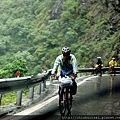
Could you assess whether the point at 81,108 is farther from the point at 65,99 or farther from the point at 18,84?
the point at 18,84

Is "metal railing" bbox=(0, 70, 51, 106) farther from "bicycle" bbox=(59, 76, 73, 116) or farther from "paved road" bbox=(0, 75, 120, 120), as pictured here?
"bicycle" bbox=(59, 76, 73, 116)

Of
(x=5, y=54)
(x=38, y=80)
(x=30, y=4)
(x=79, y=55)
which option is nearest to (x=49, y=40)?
(x=5, y=54)

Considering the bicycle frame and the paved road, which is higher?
the bicycle frame

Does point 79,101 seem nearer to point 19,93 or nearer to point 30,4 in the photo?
point 19,93

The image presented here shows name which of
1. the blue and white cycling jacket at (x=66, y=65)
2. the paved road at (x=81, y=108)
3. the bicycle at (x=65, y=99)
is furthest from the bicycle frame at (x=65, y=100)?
the blue and white cycling jacket at (x=66, y=65)

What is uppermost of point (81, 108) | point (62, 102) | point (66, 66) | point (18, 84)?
point (66, 66)

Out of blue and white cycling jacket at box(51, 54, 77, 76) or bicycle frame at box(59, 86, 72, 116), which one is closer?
bicycle frame at box(59, 86, 72, 116)

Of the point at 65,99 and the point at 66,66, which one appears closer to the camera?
the point at 65,99

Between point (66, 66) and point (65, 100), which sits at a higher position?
point (66, 66)

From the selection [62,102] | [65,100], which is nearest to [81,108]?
[65,100]

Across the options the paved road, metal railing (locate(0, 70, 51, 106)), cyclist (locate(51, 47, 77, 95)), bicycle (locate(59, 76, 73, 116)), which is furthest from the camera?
cyclist (locate(51, 47, 77, 95))

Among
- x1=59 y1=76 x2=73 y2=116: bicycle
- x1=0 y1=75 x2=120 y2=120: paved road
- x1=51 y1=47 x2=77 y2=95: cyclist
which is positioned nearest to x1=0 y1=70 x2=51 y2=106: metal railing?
x1=0 y1=75 x2=120 y2=120: paved road

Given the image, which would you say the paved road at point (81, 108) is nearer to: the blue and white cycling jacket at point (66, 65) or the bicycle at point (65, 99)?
the bicycle at point (65, 99)

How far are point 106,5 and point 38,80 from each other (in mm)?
49378
